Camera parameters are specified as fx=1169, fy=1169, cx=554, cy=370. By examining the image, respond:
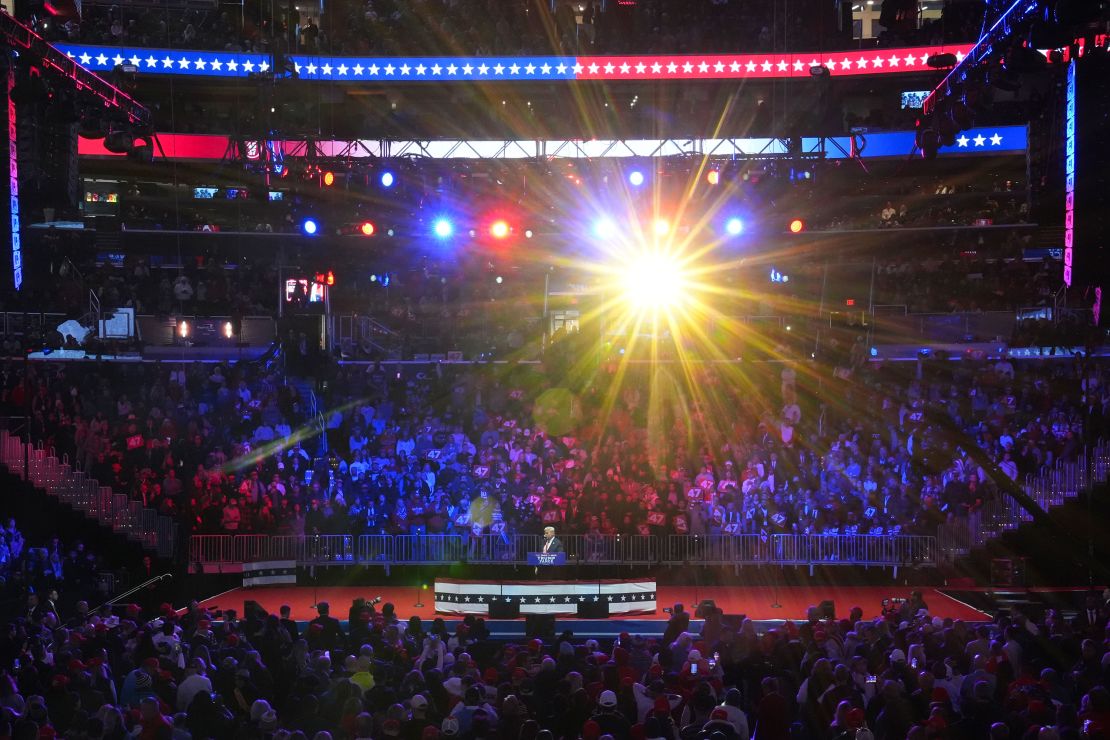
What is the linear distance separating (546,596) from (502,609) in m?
0.75

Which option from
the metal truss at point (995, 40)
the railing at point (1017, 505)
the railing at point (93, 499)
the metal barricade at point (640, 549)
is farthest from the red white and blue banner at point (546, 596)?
the metal truss at point (995, 40)

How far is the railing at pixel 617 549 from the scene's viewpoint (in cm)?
2255

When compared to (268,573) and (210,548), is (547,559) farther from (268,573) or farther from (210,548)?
(210,548)

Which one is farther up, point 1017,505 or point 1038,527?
point 1017,505

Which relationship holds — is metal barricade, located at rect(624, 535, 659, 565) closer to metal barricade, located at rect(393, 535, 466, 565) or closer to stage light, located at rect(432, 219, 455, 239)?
metal barricade, located at rect(393, 535, 466, 565)

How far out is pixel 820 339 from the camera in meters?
29.3

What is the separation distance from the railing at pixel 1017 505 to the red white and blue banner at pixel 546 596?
6.45m

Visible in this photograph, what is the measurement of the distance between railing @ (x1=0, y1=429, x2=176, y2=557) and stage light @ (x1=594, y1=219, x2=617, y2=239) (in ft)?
36.7

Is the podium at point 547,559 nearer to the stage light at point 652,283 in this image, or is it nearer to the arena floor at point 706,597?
the arena floor at point 706,597

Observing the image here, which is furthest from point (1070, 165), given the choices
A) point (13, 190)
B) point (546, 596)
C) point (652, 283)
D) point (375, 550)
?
point (652, 283)

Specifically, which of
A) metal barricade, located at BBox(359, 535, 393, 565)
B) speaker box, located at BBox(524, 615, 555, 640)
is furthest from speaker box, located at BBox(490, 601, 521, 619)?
metal barricade, located at BBox(359, 535, 393, 565)

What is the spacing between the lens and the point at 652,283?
31.1m

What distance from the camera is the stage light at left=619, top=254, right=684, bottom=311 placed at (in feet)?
101

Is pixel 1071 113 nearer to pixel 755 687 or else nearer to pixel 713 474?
pixel 755 687
